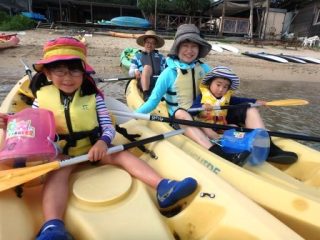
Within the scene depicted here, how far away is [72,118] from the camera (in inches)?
83.9

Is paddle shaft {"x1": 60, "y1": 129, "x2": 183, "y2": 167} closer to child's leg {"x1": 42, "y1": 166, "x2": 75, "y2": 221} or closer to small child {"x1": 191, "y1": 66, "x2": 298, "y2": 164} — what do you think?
child's leg {"x1": 42, "y1": 166, "x2": 75, "y2": 221}

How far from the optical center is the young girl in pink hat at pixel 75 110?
1.98 meters

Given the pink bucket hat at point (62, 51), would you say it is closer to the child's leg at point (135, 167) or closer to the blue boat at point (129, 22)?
the child's leg at point (135, 167)

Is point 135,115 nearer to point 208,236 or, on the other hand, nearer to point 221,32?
point 208,236

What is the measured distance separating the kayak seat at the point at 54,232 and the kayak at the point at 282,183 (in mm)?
1075

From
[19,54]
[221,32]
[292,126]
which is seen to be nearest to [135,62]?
[292,126]

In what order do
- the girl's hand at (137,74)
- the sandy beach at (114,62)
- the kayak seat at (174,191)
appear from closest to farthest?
1. the kayak seat at (174,191)
2. the girl's hand at (137,74)
3. the sandy beach at (114,62)

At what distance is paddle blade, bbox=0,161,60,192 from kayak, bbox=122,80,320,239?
1.01 meters

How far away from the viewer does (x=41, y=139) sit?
1892 mm

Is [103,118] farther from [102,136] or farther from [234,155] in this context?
[234,155]

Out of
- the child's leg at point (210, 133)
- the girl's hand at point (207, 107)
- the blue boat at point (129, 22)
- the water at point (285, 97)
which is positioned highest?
the blue boat at point (129, 22)

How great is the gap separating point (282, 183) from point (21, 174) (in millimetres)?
1619

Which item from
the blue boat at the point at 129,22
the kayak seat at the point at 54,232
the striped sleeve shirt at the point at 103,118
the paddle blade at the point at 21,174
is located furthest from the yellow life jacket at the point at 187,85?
the blue boat at the point at 129,22

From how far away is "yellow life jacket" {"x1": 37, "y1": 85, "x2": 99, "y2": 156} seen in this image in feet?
7.00
